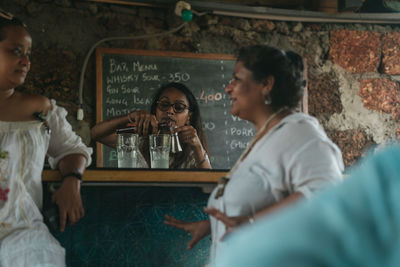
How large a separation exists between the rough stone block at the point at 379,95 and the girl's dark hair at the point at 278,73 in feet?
8.89

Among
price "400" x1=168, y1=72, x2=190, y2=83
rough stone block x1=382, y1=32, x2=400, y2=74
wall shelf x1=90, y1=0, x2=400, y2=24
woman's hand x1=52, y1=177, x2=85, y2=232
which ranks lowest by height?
woman's hand x1=52, y1=177, x2=85, y2=232

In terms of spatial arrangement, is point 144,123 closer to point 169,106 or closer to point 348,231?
point 169,106

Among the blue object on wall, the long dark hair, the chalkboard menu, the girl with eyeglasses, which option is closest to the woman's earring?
the blue object on wall

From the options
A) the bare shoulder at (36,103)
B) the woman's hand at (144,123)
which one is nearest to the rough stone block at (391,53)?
the woman's hand at (144,123)

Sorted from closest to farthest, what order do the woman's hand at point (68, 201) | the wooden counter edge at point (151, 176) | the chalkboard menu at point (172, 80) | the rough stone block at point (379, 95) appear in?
the woman's hand at point (68, 201)
the wooden counter edge at point (151, 176)
the chalkboard menu at point (172, 80)
the rough stone block at point (379, 95)

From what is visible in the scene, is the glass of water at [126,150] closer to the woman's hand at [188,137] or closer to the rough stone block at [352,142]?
the woman's hand at [188,137]

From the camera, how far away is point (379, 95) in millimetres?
3789

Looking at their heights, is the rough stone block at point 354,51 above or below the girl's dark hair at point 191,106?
above

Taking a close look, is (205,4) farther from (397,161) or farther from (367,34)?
(397,161)

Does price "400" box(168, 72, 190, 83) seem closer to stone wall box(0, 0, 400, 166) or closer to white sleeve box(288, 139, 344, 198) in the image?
stone wall box(0, 0, 400, 166)

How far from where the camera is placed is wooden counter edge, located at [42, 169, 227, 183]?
156 centimetres

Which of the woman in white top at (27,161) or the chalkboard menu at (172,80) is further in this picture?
the chalkboard menu at (172,80)

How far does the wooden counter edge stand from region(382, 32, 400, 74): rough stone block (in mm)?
2742

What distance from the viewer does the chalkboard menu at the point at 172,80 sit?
3293mm
